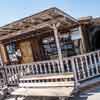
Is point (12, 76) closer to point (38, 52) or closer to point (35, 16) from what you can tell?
point (35, 16)

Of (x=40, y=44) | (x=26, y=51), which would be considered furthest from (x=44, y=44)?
(x=26, y=51)

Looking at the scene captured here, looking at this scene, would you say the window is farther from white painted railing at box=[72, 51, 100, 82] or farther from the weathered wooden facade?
white painted railing at box=[72, 51, 100, 82]

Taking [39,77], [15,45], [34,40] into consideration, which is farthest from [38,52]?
[39,77]

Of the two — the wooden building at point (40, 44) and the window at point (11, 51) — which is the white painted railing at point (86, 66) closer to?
the wooden building at point (40, 44)

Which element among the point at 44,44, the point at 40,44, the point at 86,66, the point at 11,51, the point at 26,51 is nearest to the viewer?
the point at 86,66

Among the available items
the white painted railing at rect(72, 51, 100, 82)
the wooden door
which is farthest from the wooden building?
the white painted railing at rect(72, 51, 100, 82)

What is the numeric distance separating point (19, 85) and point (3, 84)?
159 cm

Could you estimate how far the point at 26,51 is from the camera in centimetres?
1507

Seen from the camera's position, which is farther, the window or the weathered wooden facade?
the window

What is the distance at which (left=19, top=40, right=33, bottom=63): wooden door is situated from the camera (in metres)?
14.8

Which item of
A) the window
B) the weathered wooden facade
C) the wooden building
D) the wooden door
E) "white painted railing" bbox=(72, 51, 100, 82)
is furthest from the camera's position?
the window

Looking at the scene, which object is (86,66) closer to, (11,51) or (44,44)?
(44,44)

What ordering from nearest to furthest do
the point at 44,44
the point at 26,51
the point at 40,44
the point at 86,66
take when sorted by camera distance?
the point at 86,66, the point at 44,44, the point at 40,44, the point at 26,51

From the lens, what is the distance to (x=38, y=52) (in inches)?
574
